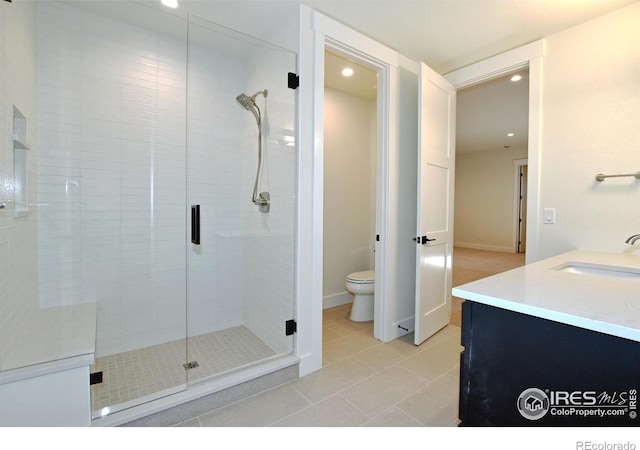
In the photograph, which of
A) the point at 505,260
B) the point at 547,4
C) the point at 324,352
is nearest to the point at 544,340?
the point at 324,352

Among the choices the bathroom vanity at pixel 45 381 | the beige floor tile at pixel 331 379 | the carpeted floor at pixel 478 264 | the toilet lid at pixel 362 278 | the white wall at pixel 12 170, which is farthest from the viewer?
the carpeted floor at pixel 478 264

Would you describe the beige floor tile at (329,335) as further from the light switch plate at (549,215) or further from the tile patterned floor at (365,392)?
the light switch plate at (549,215)

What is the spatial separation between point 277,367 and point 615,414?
1564 millimetres

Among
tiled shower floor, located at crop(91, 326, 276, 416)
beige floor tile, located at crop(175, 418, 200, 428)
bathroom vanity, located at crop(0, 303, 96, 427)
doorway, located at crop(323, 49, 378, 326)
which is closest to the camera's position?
bathroom vanity, located at crop(0, 303, 96, 427)

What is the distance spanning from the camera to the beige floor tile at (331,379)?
1801 millimetres

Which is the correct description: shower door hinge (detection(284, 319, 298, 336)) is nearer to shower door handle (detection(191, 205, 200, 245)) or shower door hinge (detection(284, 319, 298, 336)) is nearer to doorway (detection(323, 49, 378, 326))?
shower door handle (detection(191, 205, 200, 245))

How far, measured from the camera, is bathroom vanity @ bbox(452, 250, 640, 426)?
2.49 feet

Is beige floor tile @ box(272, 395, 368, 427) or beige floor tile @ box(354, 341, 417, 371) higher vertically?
beige floor tile @ box(354, 341, 417, 371)

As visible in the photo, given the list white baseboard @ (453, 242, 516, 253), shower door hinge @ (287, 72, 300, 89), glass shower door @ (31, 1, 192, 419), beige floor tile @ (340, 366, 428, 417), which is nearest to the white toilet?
beige floor tile @ (340, 366, 428, 417)

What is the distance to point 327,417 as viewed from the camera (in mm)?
1579

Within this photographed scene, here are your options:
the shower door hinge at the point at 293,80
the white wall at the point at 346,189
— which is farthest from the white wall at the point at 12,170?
the white wall at the point at 346,189

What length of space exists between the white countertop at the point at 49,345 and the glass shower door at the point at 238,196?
0.72m

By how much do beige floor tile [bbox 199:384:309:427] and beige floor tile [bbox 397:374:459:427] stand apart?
596mm

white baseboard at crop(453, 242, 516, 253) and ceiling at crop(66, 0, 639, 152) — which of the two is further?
white baseboard at crop(453, 242, 516, 253)
